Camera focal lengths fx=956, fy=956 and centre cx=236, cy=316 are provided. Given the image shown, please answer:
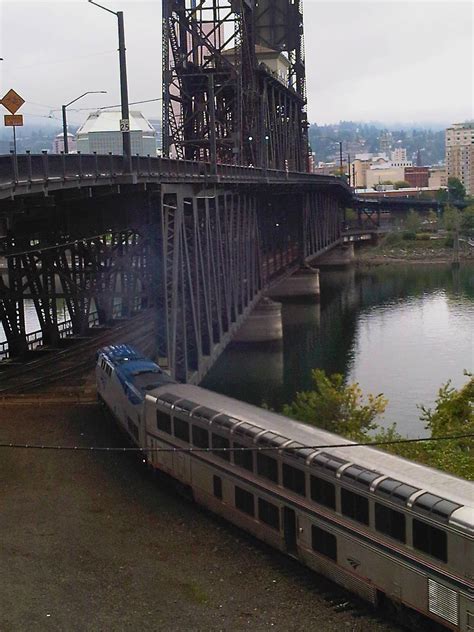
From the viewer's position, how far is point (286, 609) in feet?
55.2

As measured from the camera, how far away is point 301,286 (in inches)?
Result: 3551

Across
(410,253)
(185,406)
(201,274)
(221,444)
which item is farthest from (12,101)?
(410,253)

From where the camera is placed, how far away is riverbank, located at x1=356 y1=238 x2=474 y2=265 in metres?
130

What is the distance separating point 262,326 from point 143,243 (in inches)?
1224

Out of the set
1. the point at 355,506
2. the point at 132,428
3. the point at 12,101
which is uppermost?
the point at 12,101

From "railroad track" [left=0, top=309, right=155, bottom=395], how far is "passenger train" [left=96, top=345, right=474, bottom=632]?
35.2 ft

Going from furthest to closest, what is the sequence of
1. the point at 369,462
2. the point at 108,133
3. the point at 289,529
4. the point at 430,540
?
the point at 108,133 → the point at 289,529 → the point at 369,462 → the point at 430,540

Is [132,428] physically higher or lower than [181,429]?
lower

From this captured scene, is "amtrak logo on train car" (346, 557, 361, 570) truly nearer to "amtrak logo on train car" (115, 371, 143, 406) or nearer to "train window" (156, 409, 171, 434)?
"train window" (156, 409, 171, 434)

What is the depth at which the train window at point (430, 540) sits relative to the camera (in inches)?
587

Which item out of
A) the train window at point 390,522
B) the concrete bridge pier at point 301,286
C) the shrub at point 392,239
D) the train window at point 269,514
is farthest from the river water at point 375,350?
the shrub at point 392,239

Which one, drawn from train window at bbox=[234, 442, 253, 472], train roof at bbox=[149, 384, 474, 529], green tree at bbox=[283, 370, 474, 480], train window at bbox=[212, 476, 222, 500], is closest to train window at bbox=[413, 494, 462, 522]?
train roof at bbox=[149, 384, 474, 529]

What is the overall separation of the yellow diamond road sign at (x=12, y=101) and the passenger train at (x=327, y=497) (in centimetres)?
759

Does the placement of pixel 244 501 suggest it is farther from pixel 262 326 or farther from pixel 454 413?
pixel 262 326
